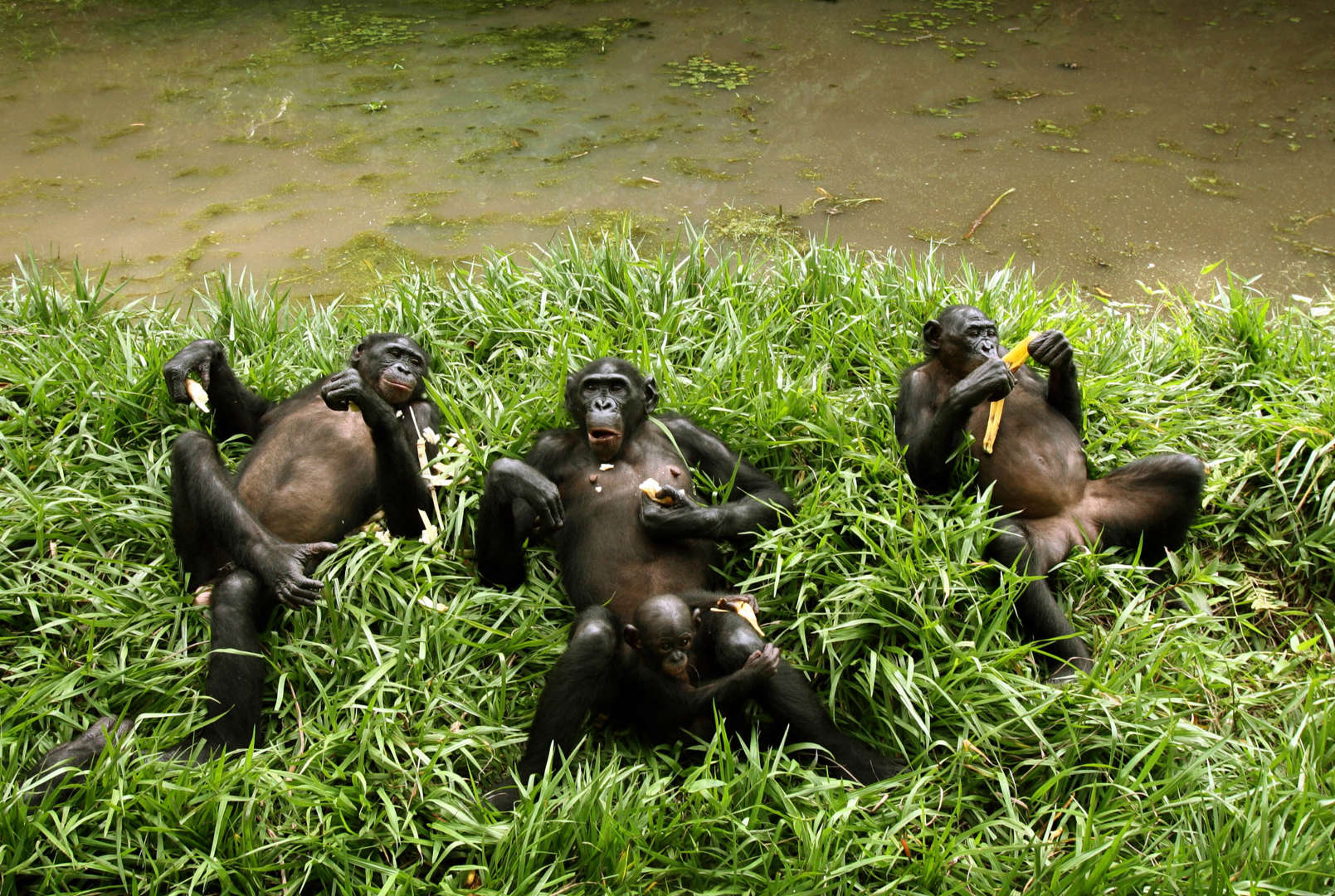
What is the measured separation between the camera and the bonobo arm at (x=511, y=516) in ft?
13.5

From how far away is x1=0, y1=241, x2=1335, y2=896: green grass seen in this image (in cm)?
336

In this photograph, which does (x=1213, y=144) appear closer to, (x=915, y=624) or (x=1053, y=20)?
(x=1053, y=20)

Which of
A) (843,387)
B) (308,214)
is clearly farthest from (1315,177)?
(308,214)

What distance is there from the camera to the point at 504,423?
191 inches

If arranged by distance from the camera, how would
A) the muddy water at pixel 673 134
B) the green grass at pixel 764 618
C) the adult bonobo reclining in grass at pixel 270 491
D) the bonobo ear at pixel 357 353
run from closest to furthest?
the green grass at pixel 764 618 < the adult bonobo reclining in grass at pixel 270 491 < the bonobo ear at pixel 357 353 < the muddy water at pixel 673 134

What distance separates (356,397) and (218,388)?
113 cm

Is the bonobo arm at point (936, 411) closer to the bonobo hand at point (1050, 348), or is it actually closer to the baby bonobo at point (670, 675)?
the bonobo hand at point (1050, 348)

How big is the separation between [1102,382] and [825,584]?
195 centimetres

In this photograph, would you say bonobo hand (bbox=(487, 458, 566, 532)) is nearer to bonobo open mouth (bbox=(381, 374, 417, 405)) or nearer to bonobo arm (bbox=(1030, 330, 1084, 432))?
bonobo open mouth (bbox=(381, 374, 417, 405))

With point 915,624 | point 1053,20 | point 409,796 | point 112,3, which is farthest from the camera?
point 112,3

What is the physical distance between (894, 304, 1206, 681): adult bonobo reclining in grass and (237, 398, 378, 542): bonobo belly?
243 centimetres

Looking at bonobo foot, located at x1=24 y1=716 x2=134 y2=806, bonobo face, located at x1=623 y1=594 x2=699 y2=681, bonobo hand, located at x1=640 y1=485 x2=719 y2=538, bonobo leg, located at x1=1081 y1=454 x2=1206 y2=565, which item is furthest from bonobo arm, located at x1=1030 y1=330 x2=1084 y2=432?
bonobo foot, located at x1=24 y1=716 x2=134 y2=806

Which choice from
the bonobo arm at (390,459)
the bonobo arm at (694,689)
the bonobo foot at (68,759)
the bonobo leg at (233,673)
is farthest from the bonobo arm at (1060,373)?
the bonobo foot at (68,759)

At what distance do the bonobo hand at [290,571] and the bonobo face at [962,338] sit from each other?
280 cm
